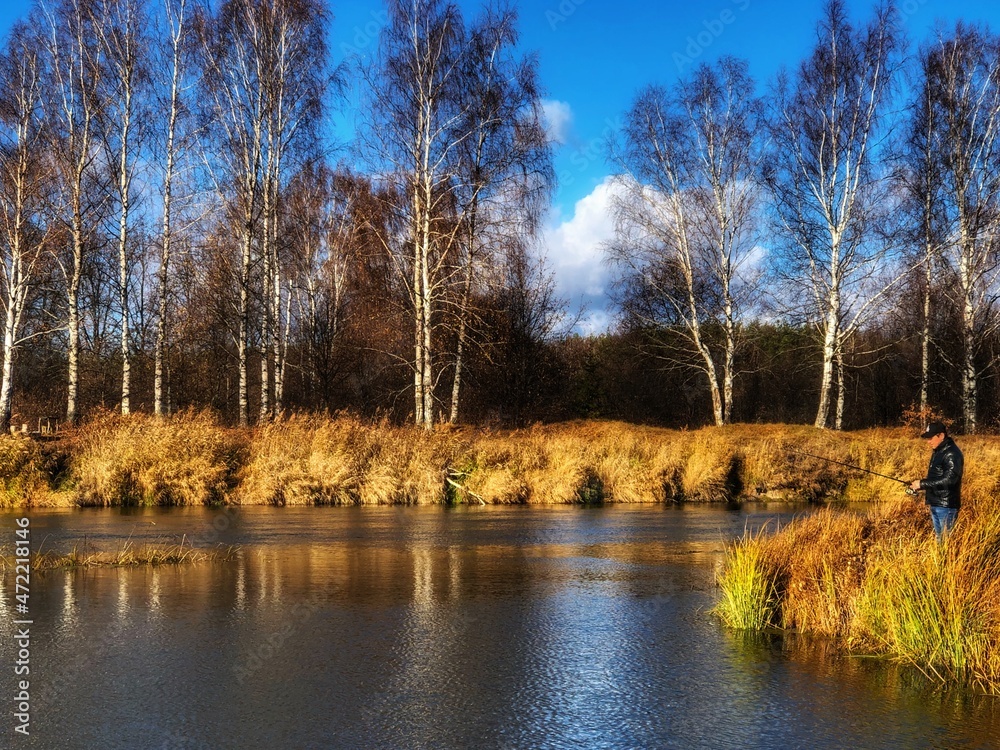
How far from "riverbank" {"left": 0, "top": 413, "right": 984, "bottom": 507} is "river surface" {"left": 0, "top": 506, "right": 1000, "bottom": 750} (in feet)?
26.7

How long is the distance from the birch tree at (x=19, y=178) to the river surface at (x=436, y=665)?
13.8 meters

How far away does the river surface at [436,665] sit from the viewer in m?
5.93

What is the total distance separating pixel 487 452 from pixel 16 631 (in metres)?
15.7

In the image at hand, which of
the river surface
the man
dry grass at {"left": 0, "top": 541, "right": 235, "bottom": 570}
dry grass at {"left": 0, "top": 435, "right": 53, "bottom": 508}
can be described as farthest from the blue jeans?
dry grass at {"left": 0, "top": 435, "right": 53, "bottom": 508}

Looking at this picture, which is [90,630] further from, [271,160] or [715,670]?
[271,160]

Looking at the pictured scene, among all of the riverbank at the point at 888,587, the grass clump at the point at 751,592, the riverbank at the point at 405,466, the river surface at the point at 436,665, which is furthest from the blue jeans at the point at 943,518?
the riverbank at the point at 405,466

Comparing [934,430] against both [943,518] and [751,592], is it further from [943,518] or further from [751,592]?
[751,592]

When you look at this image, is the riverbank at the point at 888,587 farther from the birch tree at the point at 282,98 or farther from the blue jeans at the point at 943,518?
the birch tree at the point at 282,98

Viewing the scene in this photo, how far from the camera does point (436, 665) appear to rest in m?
7.48

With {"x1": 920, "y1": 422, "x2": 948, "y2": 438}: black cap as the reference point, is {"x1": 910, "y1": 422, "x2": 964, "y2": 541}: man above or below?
below

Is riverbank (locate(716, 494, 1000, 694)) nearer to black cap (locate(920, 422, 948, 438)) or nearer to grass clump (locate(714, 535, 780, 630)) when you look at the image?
grass clump (locate(714, 535, 780, 630))

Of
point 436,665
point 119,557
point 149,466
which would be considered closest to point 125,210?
point 149,466

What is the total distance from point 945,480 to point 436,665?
19.3 feet

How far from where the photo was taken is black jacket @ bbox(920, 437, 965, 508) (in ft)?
31.5
